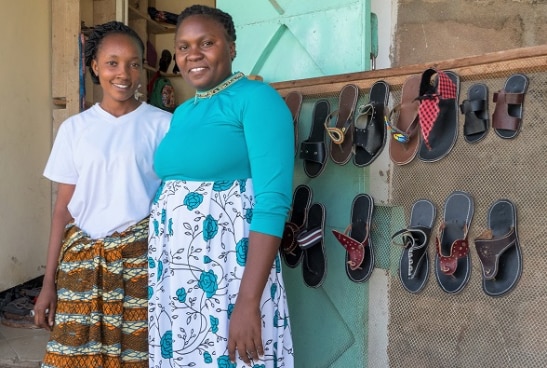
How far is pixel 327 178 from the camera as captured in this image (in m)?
1.91

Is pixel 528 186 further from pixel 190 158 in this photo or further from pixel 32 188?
pixel 32 188

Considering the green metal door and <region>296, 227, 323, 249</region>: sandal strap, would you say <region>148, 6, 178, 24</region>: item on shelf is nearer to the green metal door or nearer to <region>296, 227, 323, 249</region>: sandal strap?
the green metal door

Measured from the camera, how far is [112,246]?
1.58 metres

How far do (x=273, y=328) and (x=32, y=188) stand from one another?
2976mm

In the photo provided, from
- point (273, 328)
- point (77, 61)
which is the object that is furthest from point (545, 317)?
point (77, 61)

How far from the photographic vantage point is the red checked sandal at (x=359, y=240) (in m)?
1.73

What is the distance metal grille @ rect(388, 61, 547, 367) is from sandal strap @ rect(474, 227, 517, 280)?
3 centimetres

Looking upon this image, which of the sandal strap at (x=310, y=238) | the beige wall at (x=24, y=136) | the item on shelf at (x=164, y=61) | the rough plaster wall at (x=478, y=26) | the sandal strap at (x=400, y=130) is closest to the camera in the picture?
the sandal strap at (x=400, y=130)

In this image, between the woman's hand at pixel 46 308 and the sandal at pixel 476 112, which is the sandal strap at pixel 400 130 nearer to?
the sandal at pixel 476 112

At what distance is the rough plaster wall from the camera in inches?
82.2

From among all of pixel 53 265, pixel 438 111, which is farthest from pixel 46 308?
pixel 438 111

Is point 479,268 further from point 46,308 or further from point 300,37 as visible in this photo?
point 46,308

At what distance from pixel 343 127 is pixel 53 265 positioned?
1112mm

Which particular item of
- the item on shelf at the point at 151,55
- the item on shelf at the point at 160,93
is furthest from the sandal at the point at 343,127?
the item on shelf at the point at 151,55
